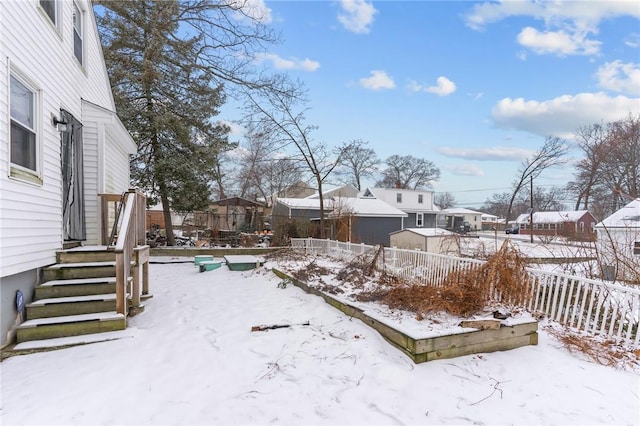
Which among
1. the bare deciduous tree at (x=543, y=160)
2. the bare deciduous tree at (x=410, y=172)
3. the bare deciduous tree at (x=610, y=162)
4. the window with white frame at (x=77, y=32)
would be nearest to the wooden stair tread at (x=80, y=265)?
the window with white frame at (x=77, y=32)

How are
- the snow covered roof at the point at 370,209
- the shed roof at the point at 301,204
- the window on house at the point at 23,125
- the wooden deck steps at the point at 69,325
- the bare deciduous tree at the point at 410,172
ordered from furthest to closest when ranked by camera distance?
the bare deciduous tree at the point at 410,172
the snow covered roof at the point at 370,209
the shed roof at the point at 301,204
the window on house at the point at 23,125
the wooden deck steps at the point at 69,325

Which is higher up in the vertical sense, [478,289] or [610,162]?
[610,162]

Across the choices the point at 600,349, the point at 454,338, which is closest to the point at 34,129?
the point at 454,338

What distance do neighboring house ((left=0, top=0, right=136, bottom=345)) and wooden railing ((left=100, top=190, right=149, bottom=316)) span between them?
2.28 feet

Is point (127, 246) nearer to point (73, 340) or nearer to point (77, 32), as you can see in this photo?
point (73, 340)

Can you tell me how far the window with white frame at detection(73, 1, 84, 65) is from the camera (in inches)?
237

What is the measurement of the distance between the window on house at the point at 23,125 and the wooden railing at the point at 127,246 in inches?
46.2

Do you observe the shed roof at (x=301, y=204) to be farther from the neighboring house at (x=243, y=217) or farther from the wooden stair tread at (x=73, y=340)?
the wooden stair tread at (x=73, y=340)

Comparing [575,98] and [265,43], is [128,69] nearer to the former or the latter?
[265,43]

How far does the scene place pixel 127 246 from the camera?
4.52m

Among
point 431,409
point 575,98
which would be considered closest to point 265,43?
point 431,409

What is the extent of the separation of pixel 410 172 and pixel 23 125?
48.4 metres

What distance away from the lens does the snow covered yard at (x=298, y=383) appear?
2.47 meters

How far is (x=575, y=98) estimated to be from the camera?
1577cm
